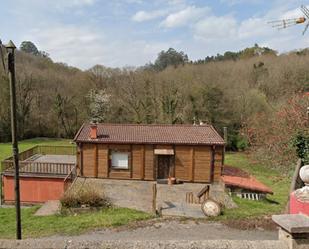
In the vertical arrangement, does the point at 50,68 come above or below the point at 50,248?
above

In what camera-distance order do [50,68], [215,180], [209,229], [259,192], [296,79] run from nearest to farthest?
1. [209,229]
2. [259,192]
3. [215,180]
4. [296,79]
5. [50,68]

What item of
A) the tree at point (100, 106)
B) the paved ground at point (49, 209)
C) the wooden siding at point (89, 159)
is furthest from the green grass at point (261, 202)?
the tree at point (100, 106)

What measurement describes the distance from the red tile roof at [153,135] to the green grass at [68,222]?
635cm

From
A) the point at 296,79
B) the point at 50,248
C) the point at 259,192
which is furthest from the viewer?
the point at 296,79

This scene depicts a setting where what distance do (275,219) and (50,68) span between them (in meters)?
53.3

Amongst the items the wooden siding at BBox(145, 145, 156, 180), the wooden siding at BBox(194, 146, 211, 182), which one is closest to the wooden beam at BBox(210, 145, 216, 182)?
the wooden siding at BBox(194, 146, 211, 182)

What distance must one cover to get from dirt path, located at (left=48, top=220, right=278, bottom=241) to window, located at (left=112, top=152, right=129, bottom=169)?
8332mm

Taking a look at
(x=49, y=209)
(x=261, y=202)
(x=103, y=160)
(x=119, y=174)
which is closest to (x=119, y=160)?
(x=119, y=174)

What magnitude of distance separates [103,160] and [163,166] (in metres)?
3.65

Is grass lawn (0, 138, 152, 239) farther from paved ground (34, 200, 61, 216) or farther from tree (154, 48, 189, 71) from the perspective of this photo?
tree (154, 48, 189, 71)

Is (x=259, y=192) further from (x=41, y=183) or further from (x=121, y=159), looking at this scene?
(x=41, y=183)

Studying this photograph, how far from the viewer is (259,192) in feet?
57.4

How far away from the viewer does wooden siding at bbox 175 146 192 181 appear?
759 inches

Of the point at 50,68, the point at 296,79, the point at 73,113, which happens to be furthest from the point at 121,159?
the point at 50,68
